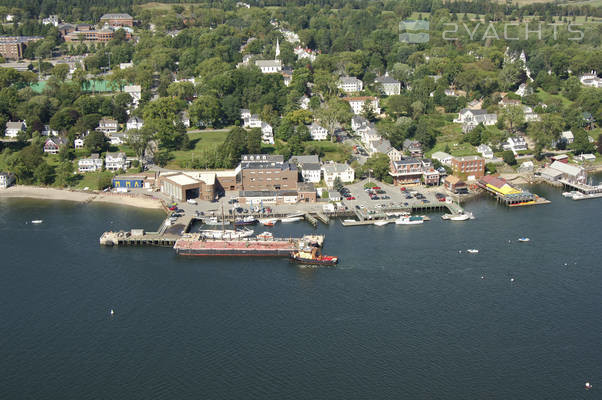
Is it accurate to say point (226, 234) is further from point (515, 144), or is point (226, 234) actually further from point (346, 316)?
point (515, 144)

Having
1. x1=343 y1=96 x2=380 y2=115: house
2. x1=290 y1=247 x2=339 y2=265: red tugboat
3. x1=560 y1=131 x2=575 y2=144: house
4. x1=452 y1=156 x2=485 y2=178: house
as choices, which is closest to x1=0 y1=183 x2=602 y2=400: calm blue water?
x1=290 y1=247 x2=339 y2=265: red tugboat

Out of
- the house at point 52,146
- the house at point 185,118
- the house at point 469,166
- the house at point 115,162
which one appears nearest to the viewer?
the house at point 469,166

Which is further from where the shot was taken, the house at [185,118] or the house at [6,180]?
the house at [185,118]

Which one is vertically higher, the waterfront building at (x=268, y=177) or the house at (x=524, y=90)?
the house at (x=524, y=90)

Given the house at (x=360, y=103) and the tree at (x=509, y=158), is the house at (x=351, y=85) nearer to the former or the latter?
the house at (x=360, y=103)

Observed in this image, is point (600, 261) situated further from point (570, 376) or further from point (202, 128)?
point (202, 128)

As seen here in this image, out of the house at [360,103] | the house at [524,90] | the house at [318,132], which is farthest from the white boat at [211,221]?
the house at [524,90]

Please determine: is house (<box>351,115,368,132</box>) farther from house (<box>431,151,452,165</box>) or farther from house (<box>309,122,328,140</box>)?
house (<box>431,151,452,165</box>)

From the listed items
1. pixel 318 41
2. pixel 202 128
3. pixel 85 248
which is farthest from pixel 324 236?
pixel 318 41
